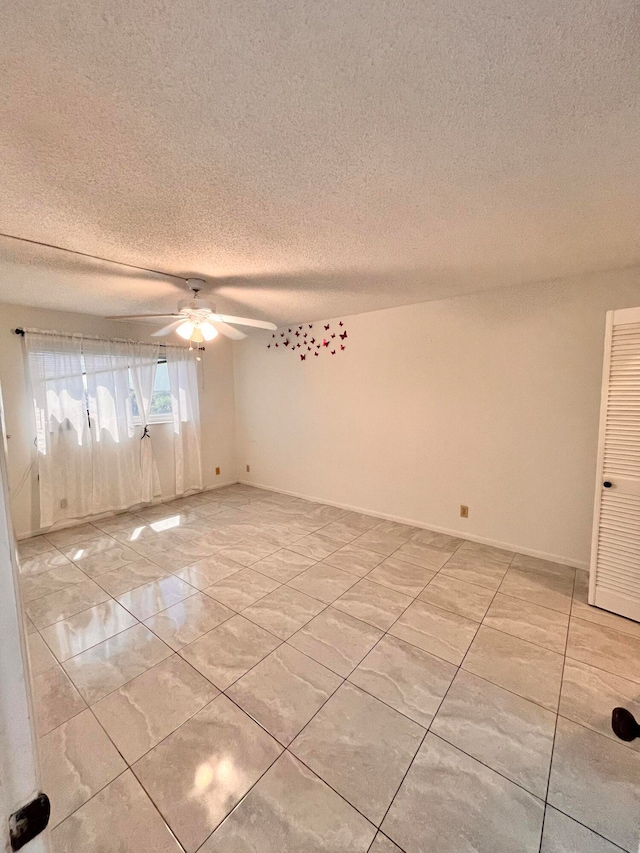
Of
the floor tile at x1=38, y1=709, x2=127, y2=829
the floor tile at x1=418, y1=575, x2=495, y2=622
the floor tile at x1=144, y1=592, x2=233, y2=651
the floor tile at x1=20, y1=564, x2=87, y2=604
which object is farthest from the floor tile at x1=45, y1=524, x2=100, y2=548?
the floor tile at x1=418, y1=575, x2=495, y2=622

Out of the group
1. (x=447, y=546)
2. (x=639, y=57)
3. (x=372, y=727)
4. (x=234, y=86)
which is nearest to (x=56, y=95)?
(x=234, y=86)

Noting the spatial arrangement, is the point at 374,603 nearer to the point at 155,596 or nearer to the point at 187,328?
the point at 155,596

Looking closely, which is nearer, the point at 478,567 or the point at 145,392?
the point at 478,567

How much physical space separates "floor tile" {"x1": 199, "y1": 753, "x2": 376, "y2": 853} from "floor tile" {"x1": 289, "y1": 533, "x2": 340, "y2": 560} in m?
1.64

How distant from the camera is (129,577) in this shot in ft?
8.51

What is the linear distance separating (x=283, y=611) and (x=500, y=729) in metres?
1.24

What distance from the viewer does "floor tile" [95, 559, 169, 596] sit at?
246 cm

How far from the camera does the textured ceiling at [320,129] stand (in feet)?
2.69

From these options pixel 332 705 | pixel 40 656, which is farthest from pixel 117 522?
pixel 332 705

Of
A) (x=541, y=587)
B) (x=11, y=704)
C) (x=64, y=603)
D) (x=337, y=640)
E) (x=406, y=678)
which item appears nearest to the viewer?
(x=11, y=704)

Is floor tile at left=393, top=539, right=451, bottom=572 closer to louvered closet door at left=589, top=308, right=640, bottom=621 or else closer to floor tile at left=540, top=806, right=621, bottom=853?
louvered closet door at left=589, top=308, right=640, bottom=621

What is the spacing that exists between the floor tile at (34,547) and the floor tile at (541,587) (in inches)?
148

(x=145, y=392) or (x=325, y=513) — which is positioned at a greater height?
(x=145, y=392)

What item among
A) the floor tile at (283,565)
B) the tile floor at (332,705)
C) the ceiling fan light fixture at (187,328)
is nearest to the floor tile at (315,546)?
the floor tile at (283,565)
